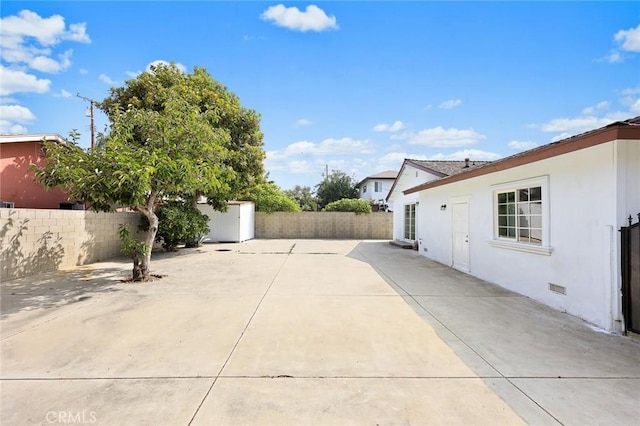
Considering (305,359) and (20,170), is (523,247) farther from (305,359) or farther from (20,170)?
(20,170)

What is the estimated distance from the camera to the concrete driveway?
99.6 inches

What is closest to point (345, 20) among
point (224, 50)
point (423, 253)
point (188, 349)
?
point (224, 50)

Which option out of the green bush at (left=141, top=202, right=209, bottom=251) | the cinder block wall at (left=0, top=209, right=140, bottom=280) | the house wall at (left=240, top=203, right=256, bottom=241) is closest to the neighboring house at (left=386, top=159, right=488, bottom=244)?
the house wall at (left=240, top=203, right=256, bottom=241)

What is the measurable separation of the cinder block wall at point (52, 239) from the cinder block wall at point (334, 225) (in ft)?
36.8

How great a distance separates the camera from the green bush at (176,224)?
12461mm

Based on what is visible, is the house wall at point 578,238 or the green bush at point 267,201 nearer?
the house wall at point 578,238

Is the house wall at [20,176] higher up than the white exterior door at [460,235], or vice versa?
A: the house wall at [20,176]

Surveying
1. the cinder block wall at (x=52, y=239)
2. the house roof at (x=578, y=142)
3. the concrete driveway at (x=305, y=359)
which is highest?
the house roof at (x=578, y=142)

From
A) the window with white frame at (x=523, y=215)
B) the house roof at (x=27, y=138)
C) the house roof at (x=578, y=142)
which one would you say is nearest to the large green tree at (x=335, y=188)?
the house roof at (x=27, y=138)

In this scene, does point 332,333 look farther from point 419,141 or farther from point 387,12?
point 419,141

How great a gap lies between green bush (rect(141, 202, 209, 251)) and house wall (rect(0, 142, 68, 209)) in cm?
428

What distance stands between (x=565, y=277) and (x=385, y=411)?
4644mm

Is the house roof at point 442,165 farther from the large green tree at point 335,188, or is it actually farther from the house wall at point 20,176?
the large green tree at point 335,188

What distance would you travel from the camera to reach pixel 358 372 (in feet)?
10.4
